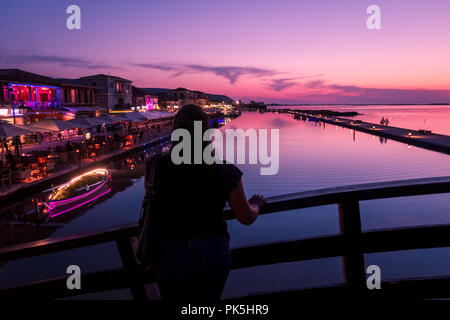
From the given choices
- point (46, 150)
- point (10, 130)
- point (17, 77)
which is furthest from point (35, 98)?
point (10, 130)

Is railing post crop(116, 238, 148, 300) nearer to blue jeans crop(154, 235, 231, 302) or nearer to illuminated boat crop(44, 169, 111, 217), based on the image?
blue jeans crop(154, 235, 231, 302)

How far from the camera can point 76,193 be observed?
1242 centimetres

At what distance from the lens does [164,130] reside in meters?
39.4

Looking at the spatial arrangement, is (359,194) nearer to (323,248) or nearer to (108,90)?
(323,248)

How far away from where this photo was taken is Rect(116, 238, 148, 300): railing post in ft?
6.24

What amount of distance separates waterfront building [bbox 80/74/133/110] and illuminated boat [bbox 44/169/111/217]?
121 feet

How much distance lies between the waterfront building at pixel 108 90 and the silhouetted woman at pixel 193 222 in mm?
50267

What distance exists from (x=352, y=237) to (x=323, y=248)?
18 centimetres

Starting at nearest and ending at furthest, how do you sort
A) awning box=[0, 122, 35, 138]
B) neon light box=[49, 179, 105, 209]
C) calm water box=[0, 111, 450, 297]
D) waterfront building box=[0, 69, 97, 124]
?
calm water box=[0, 111, 450, 297] < neon light box=[49, 179, 105, 209] < awning box=[0, 122, 35, 138] < waterfront building box=[0, 69, 97, 124]
